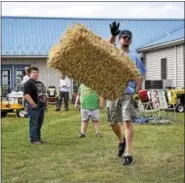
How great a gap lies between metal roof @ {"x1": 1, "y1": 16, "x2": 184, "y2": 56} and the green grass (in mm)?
16512

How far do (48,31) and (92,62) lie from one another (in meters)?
23.2

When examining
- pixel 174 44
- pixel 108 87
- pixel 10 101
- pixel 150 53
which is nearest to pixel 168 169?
pixel 108 87

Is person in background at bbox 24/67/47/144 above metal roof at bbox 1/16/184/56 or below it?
below

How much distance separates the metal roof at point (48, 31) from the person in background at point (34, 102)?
56.9ft

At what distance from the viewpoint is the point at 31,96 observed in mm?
8891

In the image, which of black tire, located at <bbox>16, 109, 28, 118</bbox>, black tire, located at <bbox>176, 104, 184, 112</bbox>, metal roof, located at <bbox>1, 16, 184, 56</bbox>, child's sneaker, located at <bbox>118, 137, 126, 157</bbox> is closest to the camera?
child's sneaker, located at <bbox>118, 137, 126, 157</bbox>

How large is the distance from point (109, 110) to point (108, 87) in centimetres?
92

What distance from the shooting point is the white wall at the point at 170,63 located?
69.5 feet

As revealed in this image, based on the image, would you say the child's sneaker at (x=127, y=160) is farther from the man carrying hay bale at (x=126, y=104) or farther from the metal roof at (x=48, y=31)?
the metal roof at (x=48, y=31)

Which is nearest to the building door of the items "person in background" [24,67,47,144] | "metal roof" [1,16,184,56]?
"metal roof" [1,16,184,56]

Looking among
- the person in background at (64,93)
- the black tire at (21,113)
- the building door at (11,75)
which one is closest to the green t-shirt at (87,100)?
the black tire at (21,113)

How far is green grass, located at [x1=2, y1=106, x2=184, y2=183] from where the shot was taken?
5801 millimetres

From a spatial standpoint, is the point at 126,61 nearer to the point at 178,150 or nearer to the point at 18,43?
the point at 178,150

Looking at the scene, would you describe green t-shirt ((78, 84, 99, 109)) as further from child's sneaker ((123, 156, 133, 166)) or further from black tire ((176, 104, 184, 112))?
black tire ((176, 104, 184, 112))
